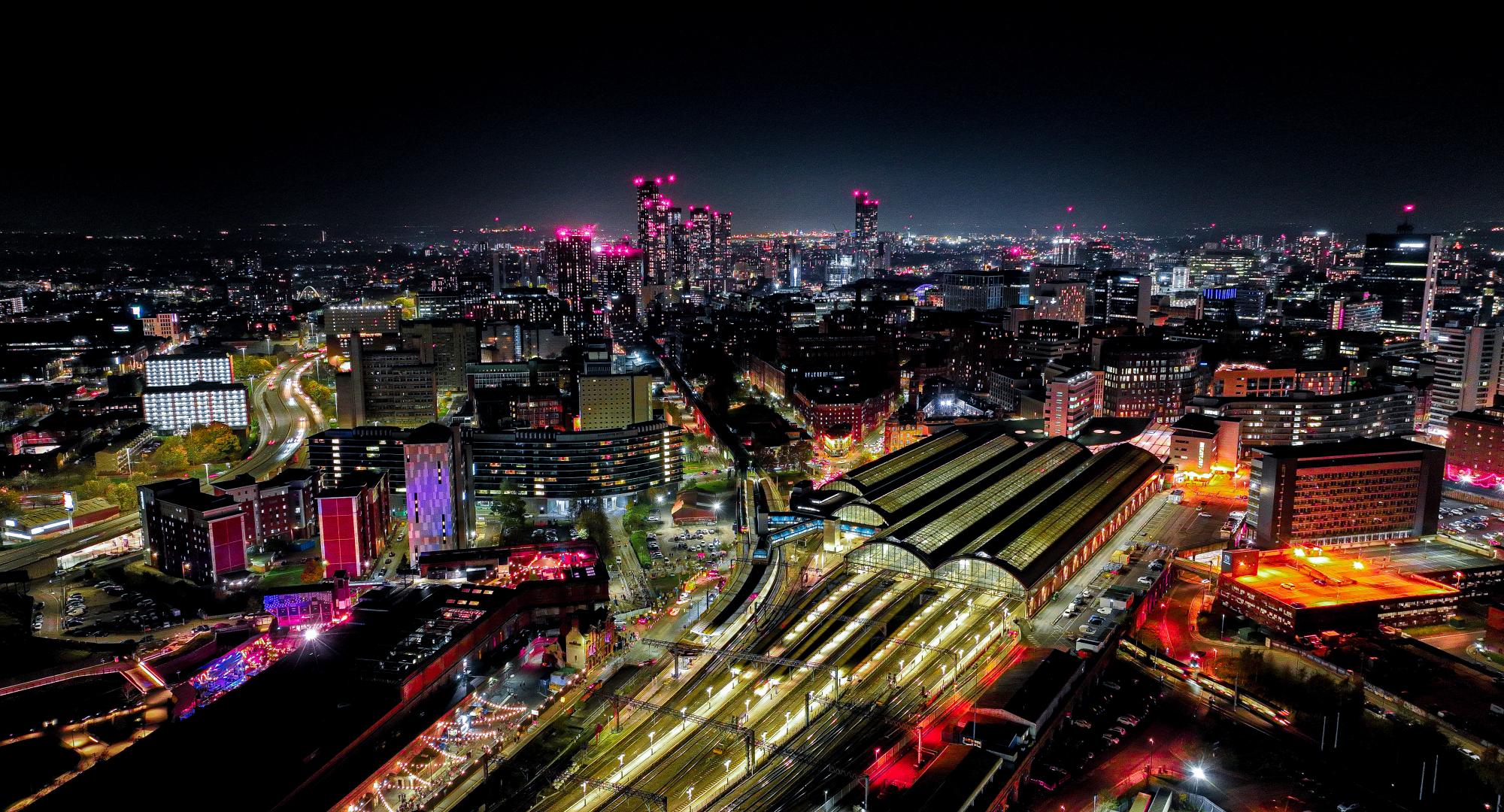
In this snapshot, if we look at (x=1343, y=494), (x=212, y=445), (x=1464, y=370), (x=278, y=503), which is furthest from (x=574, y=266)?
(x=1343, y=494)

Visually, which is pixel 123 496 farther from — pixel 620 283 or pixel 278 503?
pixel 620 283

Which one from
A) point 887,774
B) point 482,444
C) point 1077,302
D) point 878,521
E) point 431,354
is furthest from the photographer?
point 1077,302

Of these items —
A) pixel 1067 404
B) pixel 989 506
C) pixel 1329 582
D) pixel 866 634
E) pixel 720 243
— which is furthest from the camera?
pixel 720 243

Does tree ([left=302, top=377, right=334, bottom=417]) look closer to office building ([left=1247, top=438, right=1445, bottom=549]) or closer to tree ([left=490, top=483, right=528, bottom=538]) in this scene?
tree ([left=490, top=483, right=528, bottom=538])

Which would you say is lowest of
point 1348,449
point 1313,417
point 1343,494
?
point 1343,494

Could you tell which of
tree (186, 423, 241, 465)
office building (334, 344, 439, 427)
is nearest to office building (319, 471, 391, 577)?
tree (186, 423, 241, 465)

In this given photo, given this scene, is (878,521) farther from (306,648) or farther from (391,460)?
(391,460)

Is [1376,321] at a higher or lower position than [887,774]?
higher

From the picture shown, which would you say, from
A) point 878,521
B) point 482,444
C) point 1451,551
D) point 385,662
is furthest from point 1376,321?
point 385,662
